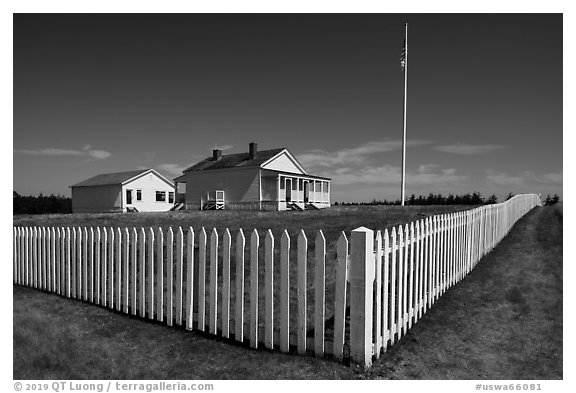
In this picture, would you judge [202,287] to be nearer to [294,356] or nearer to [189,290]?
[189,290]

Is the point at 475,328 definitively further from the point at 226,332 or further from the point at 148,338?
the point at 148,338

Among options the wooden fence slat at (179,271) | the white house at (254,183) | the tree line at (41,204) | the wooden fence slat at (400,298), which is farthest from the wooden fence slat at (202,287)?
the tree line at (41,204)

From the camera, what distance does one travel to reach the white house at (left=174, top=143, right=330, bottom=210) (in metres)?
32.9

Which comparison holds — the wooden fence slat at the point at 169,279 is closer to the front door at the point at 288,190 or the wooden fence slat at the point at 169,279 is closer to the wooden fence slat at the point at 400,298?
the wooden fence slat at the point at 400,298

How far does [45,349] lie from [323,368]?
12.1 ft

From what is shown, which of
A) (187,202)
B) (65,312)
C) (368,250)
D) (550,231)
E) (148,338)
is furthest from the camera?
(187,202)

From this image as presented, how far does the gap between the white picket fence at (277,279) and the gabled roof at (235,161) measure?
79.6 ft

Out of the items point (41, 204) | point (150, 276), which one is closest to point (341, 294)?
point (150, 276)

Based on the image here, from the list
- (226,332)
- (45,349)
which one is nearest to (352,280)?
(226,332)

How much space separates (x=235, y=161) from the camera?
122ft

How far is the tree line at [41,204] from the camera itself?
57.0 metres

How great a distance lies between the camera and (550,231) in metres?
14.7

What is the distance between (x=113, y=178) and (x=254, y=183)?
18.0 meters

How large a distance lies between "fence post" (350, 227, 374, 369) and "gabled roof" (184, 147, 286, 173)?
28998 mm
